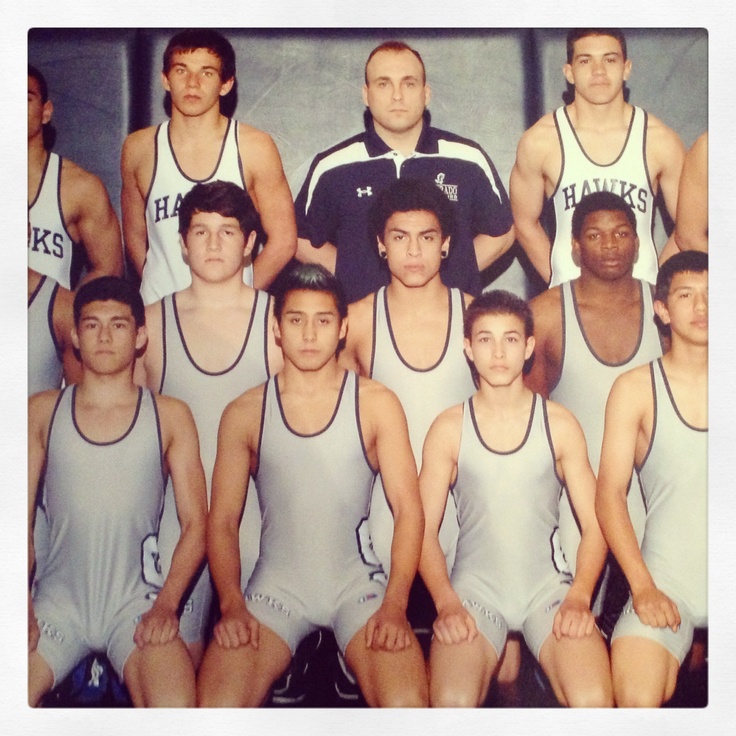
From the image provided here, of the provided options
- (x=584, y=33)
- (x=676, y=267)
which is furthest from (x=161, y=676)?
(x=584, y=33)

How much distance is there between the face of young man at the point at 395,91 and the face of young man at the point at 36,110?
677 mm

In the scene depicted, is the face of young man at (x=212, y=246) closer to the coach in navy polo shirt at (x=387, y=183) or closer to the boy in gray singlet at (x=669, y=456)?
the coach in navy polo shirt at (x=387, y=183)

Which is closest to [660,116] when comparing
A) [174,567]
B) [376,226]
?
[376,226]

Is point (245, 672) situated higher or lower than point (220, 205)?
lower

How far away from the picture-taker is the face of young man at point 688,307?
205cm

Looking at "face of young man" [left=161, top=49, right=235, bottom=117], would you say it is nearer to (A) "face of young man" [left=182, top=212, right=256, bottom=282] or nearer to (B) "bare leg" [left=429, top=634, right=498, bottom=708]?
(A) "face of young man" [left=182, top=212, right=256, bottom=282]

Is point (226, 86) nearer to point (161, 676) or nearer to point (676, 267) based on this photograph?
point (676, 267)

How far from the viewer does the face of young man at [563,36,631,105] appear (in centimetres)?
207

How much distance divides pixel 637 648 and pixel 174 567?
970 millimetres

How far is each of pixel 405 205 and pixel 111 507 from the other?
0.88 metres

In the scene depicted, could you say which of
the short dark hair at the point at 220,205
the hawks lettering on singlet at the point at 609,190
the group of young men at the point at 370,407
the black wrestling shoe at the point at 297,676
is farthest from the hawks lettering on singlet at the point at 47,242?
the hawks lettering on singlet at the point at 609,190

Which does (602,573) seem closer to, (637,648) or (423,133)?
(637,648)

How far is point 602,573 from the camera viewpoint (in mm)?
2031

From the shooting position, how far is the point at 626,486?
6.70 ft
